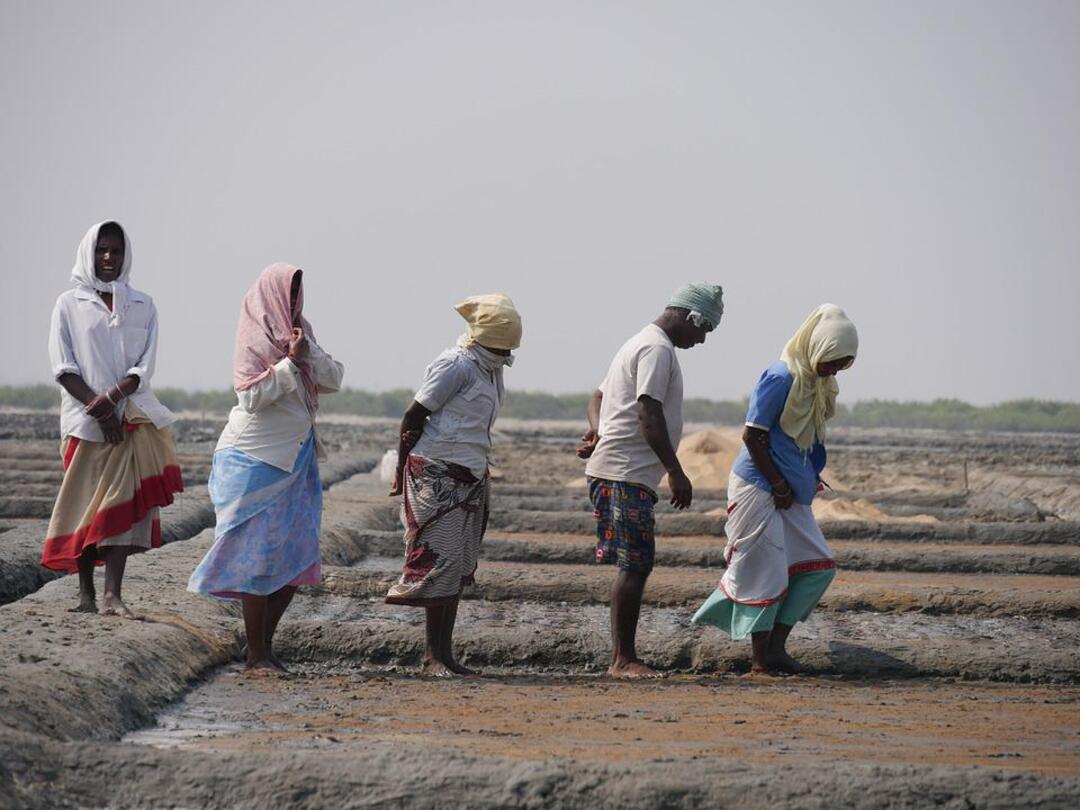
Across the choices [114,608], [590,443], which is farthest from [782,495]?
[114,608]

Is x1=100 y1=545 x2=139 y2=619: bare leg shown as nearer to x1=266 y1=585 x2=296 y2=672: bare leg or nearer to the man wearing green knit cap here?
x1=266 y1=585 x2=296 y2=672: bare leg

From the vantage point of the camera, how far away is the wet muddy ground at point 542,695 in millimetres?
3719

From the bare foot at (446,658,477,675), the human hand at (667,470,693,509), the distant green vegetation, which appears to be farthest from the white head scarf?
the distant green vegetation

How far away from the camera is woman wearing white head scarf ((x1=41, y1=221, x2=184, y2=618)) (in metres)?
6.21

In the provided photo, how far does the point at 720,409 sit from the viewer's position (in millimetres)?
58188

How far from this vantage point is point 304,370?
5805mm

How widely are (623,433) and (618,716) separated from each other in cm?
150

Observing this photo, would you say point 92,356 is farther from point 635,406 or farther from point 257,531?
point 635,406

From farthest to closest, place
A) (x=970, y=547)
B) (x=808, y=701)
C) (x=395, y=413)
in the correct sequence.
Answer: (x=395, y=413), (x=970, y=547), (x=808, y=701)

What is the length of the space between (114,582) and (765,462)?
275cm

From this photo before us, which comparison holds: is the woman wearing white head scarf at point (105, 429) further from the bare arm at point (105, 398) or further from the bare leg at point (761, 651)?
the bare leg at point (761, 651)

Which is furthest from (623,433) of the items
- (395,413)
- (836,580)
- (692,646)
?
(395,413)

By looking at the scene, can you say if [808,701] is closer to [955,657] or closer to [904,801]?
[955,657]

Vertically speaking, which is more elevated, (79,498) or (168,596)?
(79,498)
